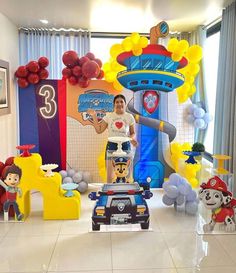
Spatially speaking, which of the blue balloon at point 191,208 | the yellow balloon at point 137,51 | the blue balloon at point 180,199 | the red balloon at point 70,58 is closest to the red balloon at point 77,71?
the red balloon at point 70,58

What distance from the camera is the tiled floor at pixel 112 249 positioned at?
7.62 feet

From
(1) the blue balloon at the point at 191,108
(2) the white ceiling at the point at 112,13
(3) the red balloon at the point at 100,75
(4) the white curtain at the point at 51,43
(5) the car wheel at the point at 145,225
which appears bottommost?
(5) the car wheel at the point at 145,225

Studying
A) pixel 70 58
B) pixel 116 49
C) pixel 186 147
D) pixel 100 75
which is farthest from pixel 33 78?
pixel 186 147

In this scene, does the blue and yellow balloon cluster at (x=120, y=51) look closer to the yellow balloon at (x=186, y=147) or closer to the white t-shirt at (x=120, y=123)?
the white t-shirt at (x=120, y=123)

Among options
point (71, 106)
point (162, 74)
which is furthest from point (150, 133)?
point (71, 106)

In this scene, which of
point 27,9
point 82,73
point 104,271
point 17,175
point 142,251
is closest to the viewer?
point 104,271

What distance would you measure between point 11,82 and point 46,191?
1.93 meters

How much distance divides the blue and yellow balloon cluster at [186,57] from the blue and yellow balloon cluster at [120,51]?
376 mm

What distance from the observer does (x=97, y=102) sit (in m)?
4.39

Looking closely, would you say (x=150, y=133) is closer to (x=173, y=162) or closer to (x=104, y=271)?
(x=173, y=162)

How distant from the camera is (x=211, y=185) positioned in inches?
116

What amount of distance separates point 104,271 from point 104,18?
3.36 meters

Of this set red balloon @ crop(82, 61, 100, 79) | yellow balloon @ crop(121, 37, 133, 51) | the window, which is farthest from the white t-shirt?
the window

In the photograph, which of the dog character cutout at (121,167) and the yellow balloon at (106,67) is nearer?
the dog character cutout at (121,167)
